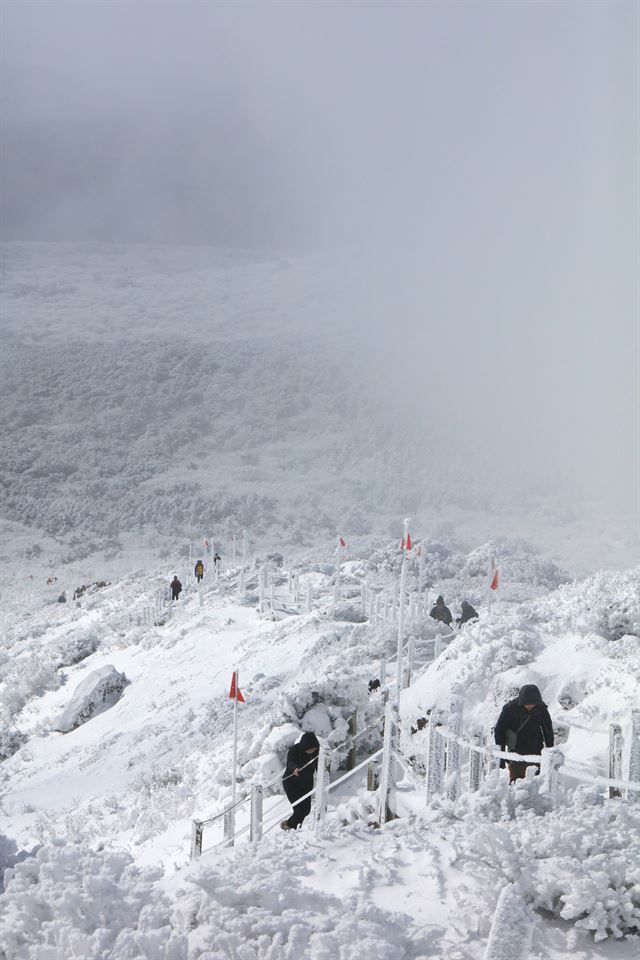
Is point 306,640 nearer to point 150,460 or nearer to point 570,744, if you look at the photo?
point 570,744

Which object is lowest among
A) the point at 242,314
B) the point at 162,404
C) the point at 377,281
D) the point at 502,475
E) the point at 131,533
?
the point at 131,533

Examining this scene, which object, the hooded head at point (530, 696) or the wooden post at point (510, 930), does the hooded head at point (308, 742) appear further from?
the wooden post at point (510, 930)

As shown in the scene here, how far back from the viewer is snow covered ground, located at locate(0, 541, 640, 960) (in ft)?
15.3

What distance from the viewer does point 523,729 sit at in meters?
7.88

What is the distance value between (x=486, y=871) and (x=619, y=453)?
237 ft

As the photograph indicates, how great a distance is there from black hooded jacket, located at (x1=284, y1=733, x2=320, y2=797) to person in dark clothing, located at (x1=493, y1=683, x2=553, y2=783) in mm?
2047

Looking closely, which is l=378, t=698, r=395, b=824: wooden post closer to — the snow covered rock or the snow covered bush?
the snow covered rock

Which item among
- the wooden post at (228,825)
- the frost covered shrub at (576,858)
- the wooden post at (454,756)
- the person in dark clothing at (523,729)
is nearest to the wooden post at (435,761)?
the wooden post at (454,756)

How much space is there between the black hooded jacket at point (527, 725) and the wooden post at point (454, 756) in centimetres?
71

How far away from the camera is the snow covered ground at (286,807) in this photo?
4648mm

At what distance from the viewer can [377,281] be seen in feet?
438

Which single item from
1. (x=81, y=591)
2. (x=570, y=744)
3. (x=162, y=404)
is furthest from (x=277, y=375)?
(x=570, y=744)

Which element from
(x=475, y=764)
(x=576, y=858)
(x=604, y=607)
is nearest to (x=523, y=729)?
(x=475, y=764)

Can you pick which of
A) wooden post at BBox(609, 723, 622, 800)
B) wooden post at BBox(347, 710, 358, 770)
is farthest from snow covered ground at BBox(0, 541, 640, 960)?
wooden post at BBox(609, 723, 622, 800)
